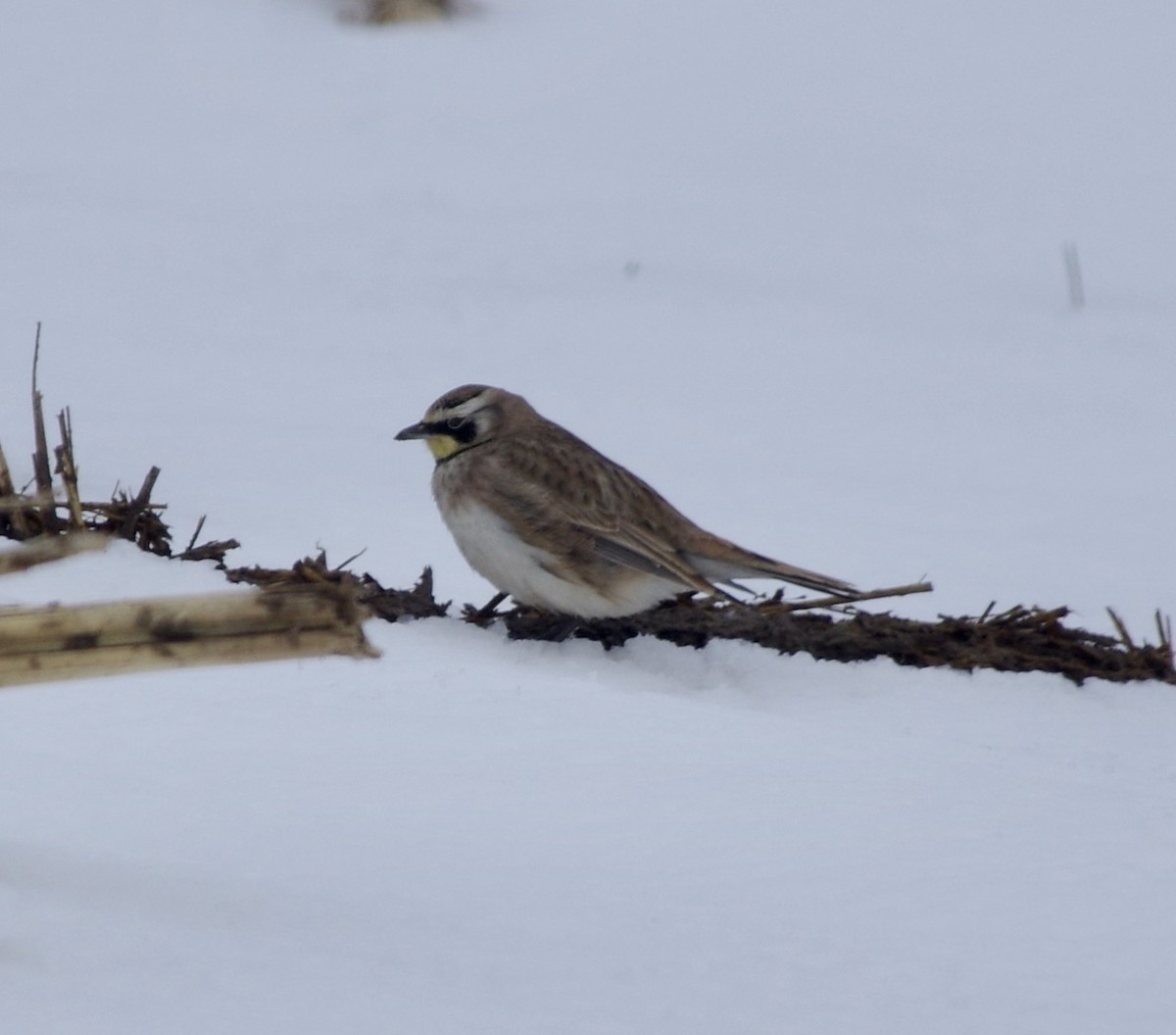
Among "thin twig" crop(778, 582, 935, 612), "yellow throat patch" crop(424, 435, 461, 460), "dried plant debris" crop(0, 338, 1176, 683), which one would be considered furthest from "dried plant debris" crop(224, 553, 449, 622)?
"thin twig" crop(778, 582, 935, 612)

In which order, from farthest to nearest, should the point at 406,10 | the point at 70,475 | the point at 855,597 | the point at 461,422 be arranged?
1. the point at 406,10
2. the point at 461,422
3. the point at 855,597
4. the point at 70,475

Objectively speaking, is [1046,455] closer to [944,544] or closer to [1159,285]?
[944,544]

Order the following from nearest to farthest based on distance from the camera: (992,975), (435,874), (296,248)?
(992,975)
(435,874)
(296,248)

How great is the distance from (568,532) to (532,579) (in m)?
0.18

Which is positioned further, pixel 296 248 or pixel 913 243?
pixel 913 243

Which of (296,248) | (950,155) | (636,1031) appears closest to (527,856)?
(636,1031)

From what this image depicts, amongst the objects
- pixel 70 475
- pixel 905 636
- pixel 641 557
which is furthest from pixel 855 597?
pixel 70 475

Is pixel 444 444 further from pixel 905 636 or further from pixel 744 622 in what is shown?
pixel 905 636

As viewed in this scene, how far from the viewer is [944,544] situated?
23.9 feet

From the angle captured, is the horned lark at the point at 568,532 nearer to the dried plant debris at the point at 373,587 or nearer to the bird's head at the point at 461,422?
the bird's head at the point at 461,422

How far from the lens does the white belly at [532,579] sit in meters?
5.47

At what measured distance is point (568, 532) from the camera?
5523mm

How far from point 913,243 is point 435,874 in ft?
30.2

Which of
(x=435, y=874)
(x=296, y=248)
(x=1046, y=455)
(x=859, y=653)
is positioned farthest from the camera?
(x=296, y=248)
